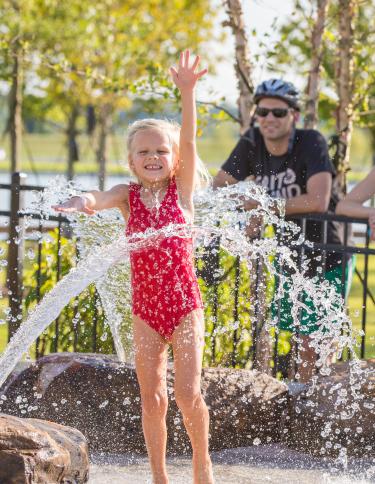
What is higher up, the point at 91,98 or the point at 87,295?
the point at 91,98

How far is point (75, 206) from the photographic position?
3.95 meters

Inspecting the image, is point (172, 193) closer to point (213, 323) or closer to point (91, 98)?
point (213, 323)

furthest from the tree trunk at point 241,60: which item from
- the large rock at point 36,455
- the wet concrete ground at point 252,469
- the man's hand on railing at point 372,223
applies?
the large rock at point 36,455

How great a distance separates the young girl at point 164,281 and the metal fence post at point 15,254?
194 cm

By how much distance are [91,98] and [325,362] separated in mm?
14960

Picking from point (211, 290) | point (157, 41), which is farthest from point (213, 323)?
point (157, 41)

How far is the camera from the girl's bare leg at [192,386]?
3982mm

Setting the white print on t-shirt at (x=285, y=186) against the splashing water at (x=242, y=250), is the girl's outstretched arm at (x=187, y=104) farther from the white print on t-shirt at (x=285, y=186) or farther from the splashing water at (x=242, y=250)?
the white print on t-shirt at (x=285, y=186)

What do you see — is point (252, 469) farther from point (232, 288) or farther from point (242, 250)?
point (232, 288)

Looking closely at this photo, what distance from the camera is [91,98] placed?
19.7 metres

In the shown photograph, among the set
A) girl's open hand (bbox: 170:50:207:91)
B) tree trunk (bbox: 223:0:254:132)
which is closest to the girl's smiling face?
girl's open hand (bbox: 170:50:207:91)

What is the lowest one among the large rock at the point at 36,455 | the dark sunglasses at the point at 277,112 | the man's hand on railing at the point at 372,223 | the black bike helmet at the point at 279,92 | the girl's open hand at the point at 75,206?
the large rock at the point at 36,455

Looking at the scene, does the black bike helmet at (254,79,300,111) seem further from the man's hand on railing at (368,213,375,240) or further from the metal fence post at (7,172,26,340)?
the metal fence post at (7,172,26,340)

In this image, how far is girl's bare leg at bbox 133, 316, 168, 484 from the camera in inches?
161
